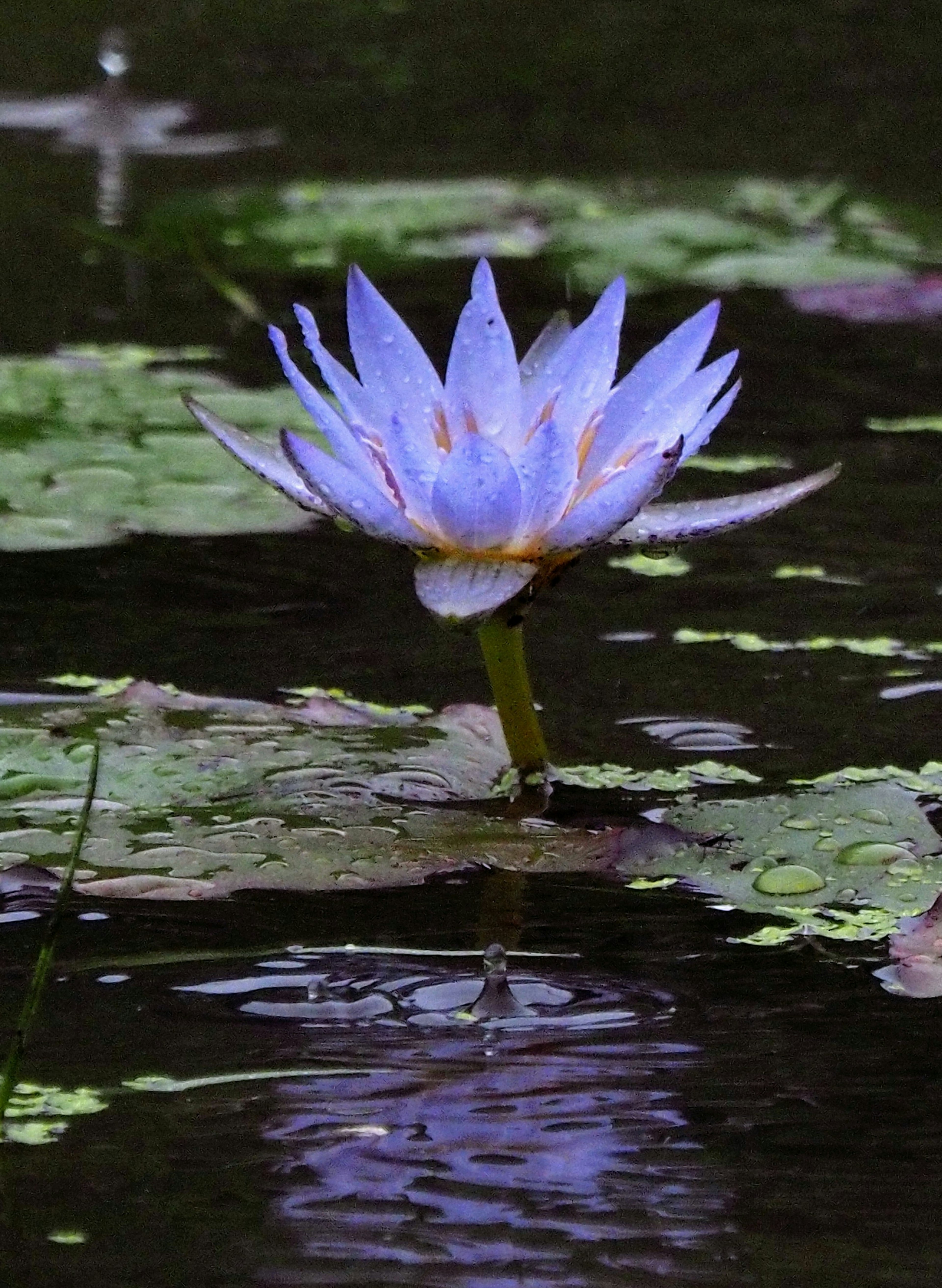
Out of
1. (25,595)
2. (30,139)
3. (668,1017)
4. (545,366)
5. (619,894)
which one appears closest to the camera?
(668,1017)

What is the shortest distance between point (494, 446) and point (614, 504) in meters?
0.10

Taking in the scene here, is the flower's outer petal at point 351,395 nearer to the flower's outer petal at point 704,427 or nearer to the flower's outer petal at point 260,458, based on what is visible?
the flower's outer petal at point 260,458

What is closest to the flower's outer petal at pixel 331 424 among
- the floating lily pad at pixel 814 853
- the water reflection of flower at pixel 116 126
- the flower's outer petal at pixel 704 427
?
the flower's outer petal at pixel 704 427

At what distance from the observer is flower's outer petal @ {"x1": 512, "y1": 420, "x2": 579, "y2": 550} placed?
1.26 m

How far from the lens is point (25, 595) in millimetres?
1940

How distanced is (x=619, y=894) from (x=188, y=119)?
3677 mm

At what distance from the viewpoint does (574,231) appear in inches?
138

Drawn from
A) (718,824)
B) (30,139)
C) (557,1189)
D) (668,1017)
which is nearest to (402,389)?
(718,824)

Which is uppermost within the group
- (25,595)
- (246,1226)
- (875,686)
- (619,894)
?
(25,595)

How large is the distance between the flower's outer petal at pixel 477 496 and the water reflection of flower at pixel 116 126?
3.04 meters

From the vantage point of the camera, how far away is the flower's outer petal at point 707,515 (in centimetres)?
138

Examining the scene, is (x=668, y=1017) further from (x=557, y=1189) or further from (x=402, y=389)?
(x=402, y=389)

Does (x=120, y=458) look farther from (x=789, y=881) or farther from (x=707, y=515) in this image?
(x=789, y=881)

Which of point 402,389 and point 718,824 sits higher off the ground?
point 402,389
